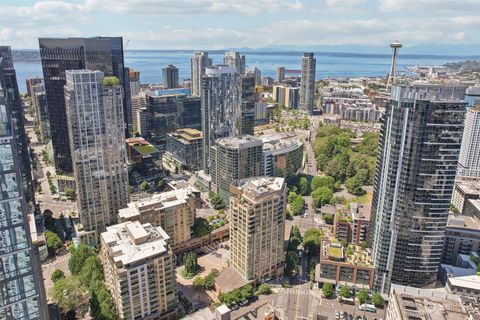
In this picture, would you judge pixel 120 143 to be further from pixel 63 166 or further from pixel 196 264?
pixel 63 166

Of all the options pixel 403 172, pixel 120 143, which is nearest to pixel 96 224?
pixel 120 143

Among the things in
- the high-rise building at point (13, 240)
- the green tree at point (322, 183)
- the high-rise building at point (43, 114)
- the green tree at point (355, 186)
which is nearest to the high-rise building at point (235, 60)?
the high-rise building at point (43, 114)

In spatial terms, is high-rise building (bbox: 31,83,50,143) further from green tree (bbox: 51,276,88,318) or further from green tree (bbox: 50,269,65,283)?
green tree (bbox: 51,276,88,318)

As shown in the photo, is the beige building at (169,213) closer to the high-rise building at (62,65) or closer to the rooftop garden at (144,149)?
the rooftop garden at (144,149)

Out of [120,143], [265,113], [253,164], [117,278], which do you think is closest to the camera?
[117,278]

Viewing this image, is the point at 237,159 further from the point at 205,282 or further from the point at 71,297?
the point at 71,297
